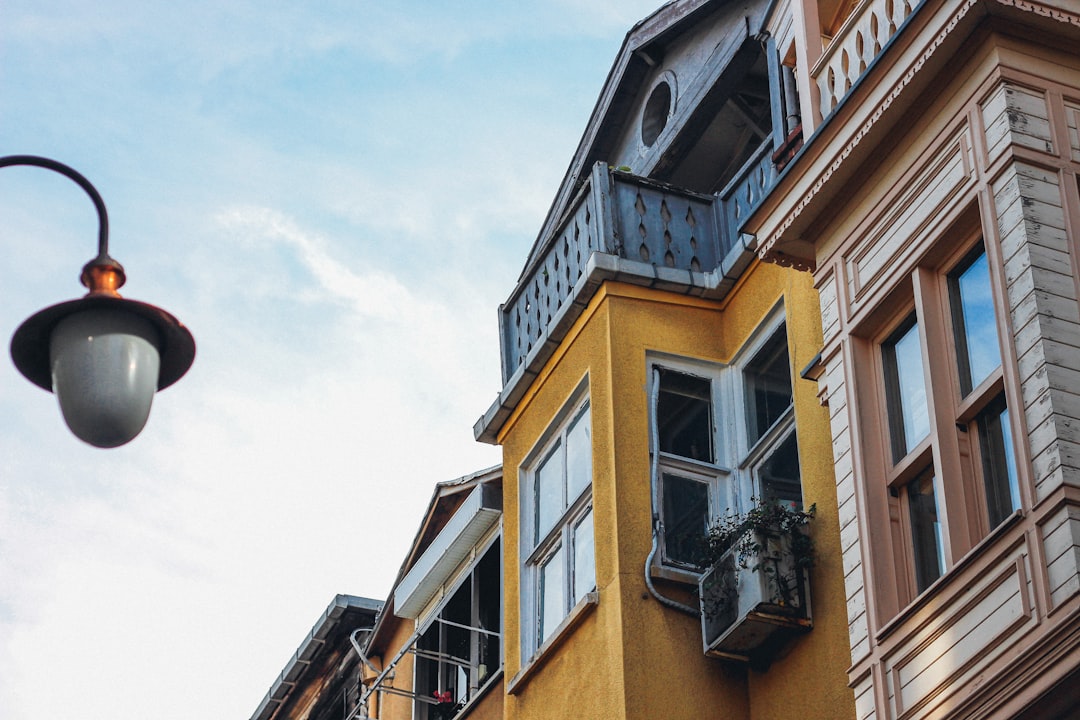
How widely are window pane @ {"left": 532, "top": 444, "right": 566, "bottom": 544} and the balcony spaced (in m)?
2.33

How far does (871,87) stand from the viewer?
11.0 metres

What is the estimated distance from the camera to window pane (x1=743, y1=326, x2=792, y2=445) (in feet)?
45.5

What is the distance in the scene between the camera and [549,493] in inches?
595

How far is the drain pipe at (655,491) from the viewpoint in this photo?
12.9 metres

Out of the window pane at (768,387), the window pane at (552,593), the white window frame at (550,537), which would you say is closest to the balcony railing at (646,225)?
the white window frame at (550,537)

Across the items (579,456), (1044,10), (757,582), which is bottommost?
(757,582)

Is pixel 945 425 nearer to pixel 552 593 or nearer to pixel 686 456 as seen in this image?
pixel 686 456

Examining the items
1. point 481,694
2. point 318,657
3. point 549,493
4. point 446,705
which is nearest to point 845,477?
point 549,493

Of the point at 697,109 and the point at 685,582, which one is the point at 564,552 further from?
the point at 697,109

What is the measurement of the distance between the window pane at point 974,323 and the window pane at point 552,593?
493 cm

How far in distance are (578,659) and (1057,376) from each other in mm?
5323

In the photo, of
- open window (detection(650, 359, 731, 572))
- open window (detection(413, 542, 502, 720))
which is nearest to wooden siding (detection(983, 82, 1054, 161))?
open window (detection(650, 359, 731, 572))

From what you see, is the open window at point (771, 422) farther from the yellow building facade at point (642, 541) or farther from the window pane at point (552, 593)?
the window pane at point (552, 593)

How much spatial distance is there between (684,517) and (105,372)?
695 cm
